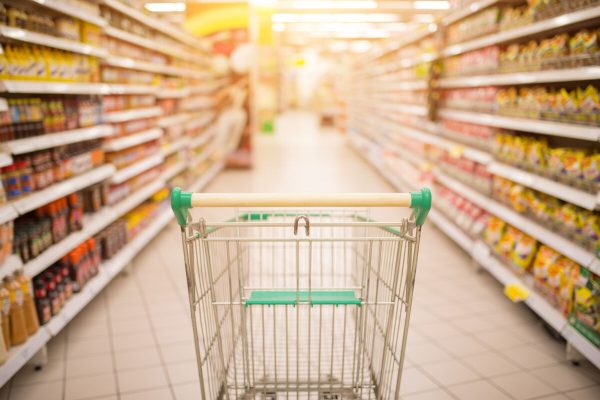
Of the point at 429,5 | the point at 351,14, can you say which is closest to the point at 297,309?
the point at 429,5

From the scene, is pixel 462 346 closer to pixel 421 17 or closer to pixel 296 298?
pixel 296 298

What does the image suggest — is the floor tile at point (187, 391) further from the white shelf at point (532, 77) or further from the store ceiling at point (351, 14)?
the store ceiling at point (351, 14)

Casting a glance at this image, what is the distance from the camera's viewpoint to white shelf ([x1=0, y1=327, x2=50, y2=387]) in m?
2.19

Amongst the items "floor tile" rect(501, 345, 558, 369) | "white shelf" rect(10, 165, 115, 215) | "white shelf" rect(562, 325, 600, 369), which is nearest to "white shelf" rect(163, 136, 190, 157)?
"white shelf" rect(10, 165, 115, 215)

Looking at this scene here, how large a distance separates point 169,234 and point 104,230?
1297mm

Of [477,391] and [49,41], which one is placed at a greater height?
[49,41]

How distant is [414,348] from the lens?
9.20ft

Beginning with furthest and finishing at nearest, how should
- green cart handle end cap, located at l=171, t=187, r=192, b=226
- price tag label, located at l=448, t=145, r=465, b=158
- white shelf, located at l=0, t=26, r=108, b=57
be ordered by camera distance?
price tag label, located at l=448, t=145, r=465, b=158, white shelf, located at l=0, t=26, r=108, b=57, green cart handle end cap, located at l=171, t=187, r=192, b=226

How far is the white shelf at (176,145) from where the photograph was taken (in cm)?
536

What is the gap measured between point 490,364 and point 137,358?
2.13 metres

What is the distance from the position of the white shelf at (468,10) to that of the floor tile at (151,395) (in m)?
3.71

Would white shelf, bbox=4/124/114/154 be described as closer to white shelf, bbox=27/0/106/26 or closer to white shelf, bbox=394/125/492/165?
white shelf, bbox=27/0/106/26

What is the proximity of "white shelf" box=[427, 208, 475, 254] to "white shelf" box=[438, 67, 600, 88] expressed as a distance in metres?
1.43

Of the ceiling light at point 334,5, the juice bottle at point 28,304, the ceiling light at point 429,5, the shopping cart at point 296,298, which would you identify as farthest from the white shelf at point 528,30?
the ceiling light at point 429,5
